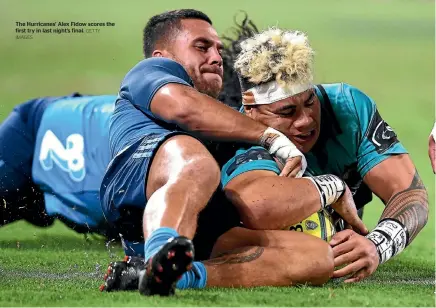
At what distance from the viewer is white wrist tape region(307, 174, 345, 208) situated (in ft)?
16.3

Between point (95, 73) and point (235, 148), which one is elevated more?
point (235, 148)

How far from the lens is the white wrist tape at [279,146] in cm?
499

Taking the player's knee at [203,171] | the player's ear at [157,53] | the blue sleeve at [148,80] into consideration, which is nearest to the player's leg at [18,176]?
the player's ear at [157,53]

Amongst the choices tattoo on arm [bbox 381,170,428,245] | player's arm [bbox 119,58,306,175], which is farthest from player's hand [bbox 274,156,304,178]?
tattoo on arm [bbox 381,170,428,245]

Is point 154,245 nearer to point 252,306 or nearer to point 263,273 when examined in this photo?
point 252,306

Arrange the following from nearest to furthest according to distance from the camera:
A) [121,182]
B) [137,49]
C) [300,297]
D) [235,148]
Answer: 1. [300,297]
2. [121,182]
3. [235,148]
4. [137,49]

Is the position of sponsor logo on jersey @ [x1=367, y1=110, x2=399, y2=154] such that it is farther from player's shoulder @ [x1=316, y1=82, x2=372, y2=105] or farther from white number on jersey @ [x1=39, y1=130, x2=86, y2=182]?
white number on jersey @ [x1=39, y1=130, x2=86, y2=182]

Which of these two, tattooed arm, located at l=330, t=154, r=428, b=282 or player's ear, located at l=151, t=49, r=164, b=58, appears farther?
player's ear, located at l=151, t=49, r=164, b=58

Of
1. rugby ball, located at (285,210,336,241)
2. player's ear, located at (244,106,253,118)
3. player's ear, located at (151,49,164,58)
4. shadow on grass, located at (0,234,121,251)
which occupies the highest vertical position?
player's ear, located at (151,49,164,58)

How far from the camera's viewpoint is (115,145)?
5.37 meters

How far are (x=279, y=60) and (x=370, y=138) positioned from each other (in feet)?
2.20

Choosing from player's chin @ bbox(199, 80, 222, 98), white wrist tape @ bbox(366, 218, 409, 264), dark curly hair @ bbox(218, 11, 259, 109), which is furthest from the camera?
dark curly hair @ bbox(218, 11, 259, 109)

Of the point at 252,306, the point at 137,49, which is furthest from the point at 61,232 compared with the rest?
the point at 137,49

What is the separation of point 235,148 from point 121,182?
2.42ft
